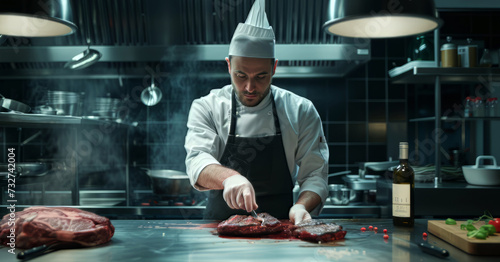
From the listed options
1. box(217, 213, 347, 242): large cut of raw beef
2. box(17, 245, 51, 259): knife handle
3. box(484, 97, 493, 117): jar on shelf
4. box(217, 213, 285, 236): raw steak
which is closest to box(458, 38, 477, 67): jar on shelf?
box(484, 97, 493, 117): jar on shelf

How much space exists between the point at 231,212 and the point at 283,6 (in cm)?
208

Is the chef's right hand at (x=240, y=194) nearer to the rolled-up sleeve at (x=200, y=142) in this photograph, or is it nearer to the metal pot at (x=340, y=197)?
the rolled-up sleeve at (x=200, y=142)

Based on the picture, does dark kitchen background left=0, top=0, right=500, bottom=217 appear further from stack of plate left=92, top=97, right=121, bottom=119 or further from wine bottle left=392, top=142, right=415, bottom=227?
wine bottle left=392, top=142, right=415, bottom=227

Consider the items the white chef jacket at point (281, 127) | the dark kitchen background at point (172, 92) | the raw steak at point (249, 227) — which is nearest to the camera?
the raw steak at point (249, 227)

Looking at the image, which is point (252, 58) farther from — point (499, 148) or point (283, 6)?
point (499, 148)

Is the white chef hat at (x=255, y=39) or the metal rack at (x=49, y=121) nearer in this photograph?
the white chef hat at (x=255, y=39)

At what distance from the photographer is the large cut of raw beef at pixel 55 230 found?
147 cm

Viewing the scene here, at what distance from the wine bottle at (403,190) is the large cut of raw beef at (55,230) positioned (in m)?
1.20

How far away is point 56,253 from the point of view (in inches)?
56.1

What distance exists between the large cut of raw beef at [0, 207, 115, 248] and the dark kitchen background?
6.69ft

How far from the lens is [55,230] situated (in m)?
1.47

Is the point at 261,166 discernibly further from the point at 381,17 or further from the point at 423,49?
the point at 423,49

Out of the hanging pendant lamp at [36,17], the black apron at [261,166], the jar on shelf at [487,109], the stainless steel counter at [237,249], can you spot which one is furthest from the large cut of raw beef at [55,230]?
the jar on shelf at [487,109]

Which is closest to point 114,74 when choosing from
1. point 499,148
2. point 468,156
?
point 468,156
